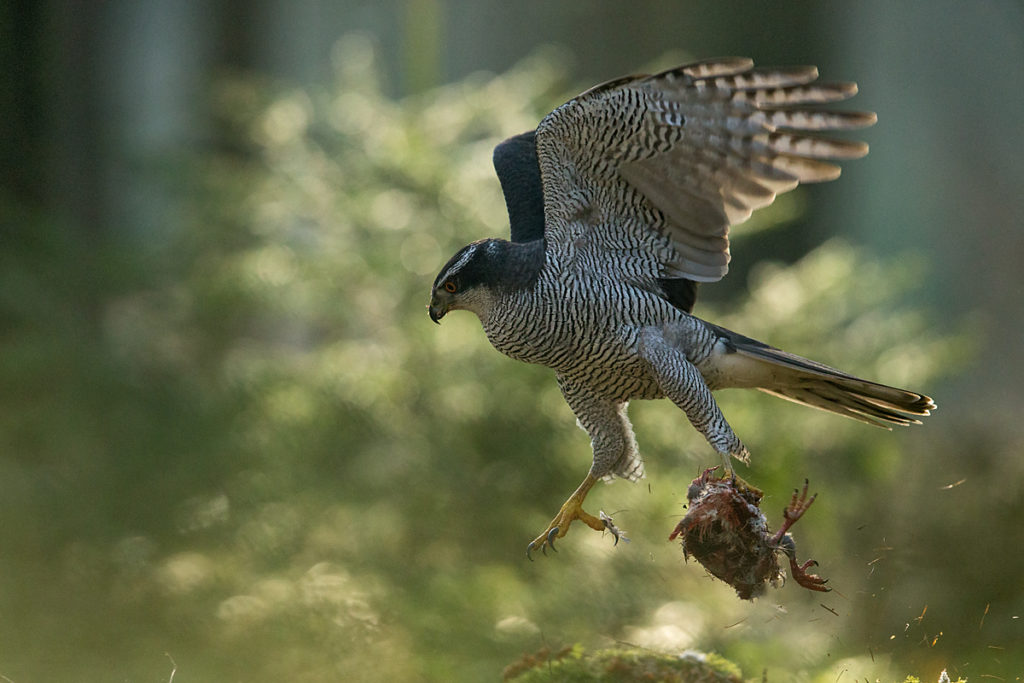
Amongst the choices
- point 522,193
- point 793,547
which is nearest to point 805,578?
point 793,547

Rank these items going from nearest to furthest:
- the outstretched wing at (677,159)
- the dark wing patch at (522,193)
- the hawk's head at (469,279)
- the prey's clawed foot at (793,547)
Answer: the prey's clawed foot at (793,547) → the outstretched wing at (677,159) → the hawk's head at (469,279) → the dark wing patch at (522,193)

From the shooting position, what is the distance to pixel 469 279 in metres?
2.54

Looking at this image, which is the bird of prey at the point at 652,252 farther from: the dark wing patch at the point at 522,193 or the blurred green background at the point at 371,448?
the blurred green background at the point at 371,448

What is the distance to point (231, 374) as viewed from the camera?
548cm

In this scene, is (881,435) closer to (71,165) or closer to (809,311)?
(809,311)

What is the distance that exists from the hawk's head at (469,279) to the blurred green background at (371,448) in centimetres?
173

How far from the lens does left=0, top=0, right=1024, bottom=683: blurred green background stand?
4.55 meters

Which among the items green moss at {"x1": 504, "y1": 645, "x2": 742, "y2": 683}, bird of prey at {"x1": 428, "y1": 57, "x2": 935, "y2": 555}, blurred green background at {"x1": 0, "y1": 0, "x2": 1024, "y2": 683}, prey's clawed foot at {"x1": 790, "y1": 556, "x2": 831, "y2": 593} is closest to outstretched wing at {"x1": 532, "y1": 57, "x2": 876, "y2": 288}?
bird of prey at {"x1": 428, "y1": 57, "x2": 935, "y2": 555}

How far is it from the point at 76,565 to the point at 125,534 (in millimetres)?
319

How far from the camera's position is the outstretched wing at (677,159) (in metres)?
2.43

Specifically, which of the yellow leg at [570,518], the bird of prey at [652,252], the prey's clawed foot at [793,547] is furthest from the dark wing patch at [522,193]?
the prey's clawed foot at [793,547]

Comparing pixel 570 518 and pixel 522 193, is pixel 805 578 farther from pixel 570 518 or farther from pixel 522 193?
pixel 522 193

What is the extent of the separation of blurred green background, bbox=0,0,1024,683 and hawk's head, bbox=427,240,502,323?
1725mm

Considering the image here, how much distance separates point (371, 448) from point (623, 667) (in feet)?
8.57
